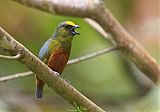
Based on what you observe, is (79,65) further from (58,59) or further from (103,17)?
(58,59)

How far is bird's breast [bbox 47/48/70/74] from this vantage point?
2510 mm

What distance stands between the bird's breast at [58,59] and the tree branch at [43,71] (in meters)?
0.37

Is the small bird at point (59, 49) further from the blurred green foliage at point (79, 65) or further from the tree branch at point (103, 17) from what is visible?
the blurred green foliage at point (79, 65)

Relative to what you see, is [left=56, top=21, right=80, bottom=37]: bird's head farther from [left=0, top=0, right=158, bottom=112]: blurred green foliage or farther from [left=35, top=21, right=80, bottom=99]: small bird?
[left=0, top=0, right=158, bottom=112]: blurred green foliage

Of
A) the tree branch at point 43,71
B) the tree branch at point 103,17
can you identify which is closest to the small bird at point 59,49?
the tree branch at point 43,71

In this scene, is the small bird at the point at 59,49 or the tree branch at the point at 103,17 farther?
the tree branch at the point at 103,17

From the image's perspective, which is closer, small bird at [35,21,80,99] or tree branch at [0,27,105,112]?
tree branch at [0,27,105,112]

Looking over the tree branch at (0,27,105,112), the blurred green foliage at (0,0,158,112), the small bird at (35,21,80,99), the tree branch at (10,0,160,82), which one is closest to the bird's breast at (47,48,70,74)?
the small bird at (35,21,80,99)

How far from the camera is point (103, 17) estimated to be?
3.38 meters

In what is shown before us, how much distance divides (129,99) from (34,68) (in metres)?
2.71

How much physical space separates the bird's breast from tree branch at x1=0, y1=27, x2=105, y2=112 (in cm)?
37

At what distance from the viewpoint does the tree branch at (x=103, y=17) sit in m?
3.27

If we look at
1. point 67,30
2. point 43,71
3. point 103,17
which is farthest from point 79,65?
point 43,71

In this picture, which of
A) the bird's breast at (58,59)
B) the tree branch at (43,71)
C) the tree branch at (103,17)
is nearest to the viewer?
the tree branch at (43,71)
